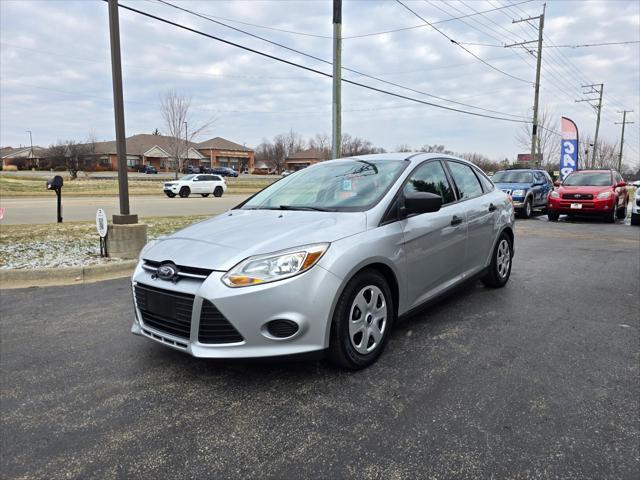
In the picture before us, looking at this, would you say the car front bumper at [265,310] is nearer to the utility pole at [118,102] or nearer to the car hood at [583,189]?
the utility pole at [118,102]

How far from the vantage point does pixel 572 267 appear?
7000mm

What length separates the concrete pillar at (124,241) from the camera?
7.27 metres

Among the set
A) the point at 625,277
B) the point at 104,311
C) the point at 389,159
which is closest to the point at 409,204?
the point at 389,159

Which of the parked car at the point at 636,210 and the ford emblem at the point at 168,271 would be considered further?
the parked car at the point at 636,210

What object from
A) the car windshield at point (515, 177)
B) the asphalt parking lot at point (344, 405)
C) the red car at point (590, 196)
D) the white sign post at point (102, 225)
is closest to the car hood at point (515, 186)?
the car windshield at point (515, 177)

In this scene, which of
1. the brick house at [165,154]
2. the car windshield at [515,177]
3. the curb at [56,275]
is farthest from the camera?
the brick house at [165,154]

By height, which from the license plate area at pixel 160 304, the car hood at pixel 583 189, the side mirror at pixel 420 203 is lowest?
the license plate area at pixel 160 304

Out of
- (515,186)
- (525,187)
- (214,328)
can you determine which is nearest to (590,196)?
(525,187)

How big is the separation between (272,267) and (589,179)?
50.4ft

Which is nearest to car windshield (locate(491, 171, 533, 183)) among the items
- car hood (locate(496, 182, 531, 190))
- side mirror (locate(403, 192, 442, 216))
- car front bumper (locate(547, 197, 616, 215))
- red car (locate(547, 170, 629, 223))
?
car hood (locate(496, 182, 531, 190))

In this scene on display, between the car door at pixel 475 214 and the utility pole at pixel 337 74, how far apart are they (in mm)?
7984

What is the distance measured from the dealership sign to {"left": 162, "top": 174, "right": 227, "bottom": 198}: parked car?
70.6ft

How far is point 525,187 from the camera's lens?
15.6 meters

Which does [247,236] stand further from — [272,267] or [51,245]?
[51,245]
